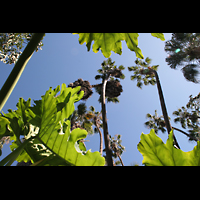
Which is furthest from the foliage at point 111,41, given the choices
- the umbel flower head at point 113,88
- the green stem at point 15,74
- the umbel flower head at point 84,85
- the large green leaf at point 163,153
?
the umbel flower head at point 113,88

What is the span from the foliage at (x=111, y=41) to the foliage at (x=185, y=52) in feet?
43.1

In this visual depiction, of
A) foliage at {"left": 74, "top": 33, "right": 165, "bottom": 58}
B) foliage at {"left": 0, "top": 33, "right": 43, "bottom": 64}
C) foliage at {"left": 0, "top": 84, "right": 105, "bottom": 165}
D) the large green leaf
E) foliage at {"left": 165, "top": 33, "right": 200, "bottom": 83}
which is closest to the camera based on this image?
the large green leaf

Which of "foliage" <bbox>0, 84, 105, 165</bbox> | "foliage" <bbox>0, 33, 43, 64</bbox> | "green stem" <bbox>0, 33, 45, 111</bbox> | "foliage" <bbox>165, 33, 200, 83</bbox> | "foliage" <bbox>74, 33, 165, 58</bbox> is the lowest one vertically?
"foliage" <bbox>0, 84, 105, 165</bbox>

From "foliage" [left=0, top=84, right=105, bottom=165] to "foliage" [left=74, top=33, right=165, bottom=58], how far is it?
101 cm

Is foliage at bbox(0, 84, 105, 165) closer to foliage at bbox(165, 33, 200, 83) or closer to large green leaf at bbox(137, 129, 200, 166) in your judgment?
large green leaf at bbox(137, 129, 200, 166)

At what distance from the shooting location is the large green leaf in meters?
0.85

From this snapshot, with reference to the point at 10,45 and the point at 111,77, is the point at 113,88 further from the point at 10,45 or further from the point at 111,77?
the point at 10,45

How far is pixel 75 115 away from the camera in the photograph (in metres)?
15.7

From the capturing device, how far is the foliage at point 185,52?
12.6m

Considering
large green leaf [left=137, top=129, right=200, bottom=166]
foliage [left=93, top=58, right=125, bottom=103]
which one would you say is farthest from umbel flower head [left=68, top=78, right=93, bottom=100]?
large green leaf [left=137, top=129, right=200, bottom=166]

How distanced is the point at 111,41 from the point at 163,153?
5.00 feet
